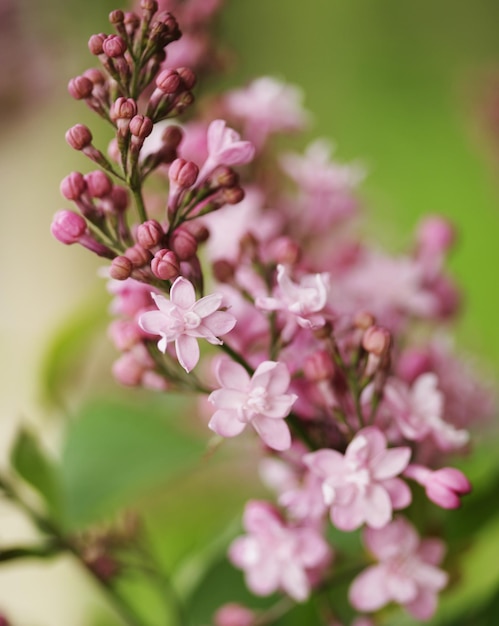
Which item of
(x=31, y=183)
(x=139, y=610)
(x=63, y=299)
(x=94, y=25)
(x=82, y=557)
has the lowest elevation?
(x=139, y=610)

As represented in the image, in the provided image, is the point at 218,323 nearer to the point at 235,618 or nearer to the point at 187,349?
the point at 187,349

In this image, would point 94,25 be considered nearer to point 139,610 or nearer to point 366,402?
point 139,610

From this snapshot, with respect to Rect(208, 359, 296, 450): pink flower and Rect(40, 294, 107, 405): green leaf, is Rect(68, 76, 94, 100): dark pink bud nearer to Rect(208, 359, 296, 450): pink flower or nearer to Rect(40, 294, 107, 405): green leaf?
Rect(208, 359, 296, 450): pink flower

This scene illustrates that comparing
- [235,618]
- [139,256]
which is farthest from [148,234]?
[235,618]

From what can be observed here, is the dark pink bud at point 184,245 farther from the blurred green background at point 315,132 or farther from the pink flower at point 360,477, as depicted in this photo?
the blurred green background at point 315,132

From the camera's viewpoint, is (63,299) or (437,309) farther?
(63,299)

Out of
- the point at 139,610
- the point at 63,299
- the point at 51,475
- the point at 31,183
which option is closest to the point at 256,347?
the point at 51,475
